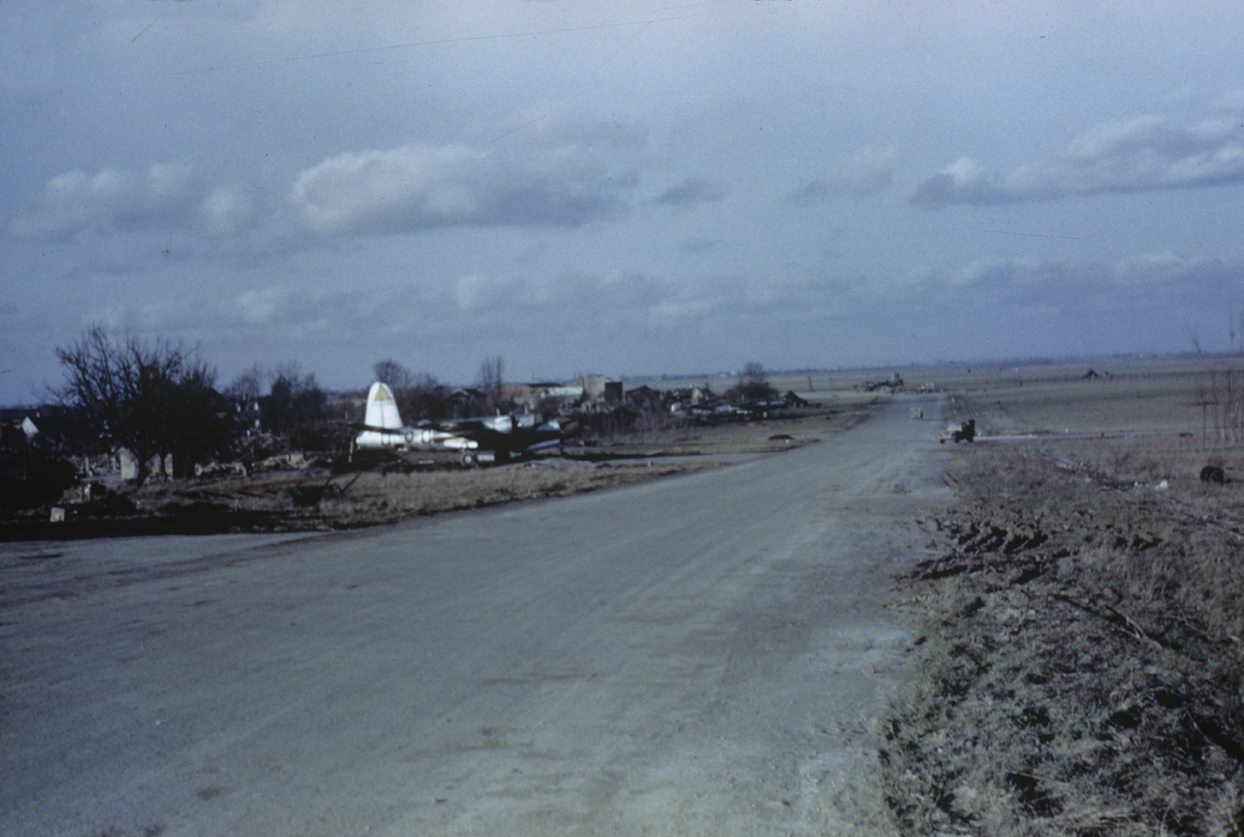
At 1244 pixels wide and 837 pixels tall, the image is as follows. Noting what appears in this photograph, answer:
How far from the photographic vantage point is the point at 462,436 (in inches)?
1833

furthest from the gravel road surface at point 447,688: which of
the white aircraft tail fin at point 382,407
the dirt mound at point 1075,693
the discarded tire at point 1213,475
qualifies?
the white aircraft tail fin at point 382,407

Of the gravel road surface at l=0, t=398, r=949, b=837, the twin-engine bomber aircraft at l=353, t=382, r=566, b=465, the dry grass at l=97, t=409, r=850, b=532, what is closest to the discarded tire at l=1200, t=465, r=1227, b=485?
the gravel road surface at l=0, t=398, r=949, b=837

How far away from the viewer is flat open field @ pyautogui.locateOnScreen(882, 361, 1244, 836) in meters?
Result: 5.04

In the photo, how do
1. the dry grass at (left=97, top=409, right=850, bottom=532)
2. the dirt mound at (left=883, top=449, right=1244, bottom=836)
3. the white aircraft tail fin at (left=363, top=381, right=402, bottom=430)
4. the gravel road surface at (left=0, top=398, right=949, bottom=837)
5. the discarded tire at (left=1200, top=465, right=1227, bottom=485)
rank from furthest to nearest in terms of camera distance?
the white aircraft tail fin at (left=363, top=381, right=402, bottom=430), the discarded tire at (left=1200, top=465, right=1227, bottom=485), the dry grass at (left=97, top=409, right=850, bottom=532), the gravel road surface at (left=0, top=398, right=949, bottom=837), the dirt mound at (left=883, top=449, right=1244, bottom=836)

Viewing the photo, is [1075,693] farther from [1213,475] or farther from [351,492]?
[351,492]

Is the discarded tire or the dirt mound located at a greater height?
the dirt mound

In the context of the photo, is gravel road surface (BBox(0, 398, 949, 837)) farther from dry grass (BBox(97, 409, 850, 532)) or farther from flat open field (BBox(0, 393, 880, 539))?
dry grass (BBox(97, 409, 850, 532))

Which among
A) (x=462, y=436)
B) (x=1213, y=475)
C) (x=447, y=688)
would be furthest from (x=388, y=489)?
(x=447, y=688)

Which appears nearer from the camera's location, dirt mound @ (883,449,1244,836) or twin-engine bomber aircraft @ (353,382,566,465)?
dirt mound @ (883,449,1244,836)

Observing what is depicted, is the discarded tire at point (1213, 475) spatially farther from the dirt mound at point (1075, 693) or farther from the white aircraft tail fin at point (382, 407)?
the white aircraft tail fin at point (382, 407)

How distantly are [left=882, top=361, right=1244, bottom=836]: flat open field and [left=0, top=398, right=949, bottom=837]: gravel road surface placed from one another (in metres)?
0.46

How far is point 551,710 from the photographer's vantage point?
22.6ft

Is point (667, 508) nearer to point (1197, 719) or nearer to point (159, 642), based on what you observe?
point (159, 642)

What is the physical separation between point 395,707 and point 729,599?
509 cm
